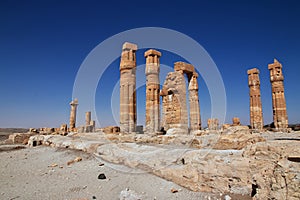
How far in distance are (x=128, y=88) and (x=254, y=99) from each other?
1409 cm

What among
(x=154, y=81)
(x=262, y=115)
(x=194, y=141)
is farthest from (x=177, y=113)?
(x=262, y=115)

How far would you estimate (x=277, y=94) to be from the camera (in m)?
18.7

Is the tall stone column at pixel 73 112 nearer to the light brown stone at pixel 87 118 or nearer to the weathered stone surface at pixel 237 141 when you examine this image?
the light brown stone at pixel 87 118

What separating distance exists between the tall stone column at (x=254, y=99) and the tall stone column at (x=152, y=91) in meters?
11.6

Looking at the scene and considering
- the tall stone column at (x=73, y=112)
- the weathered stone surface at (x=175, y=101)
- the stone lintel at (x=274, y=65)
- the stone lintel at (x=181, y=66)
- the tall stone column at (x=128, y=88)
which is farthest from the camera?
the tall stone column at (x=73, y=112)

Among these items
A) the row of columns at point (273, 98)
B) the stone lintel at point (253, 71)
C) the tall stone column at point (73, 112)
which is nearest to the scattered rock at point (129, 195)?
the row of columns at point (273, 98)

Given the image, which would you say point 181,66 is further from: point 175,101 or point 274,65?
point 274,65

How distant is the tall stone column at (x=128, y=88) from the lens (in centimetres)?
1228

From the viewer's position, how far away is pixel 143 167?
460cm

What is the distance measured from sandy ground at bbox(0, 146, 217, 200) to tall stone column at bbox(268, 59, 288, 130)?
18.6 m

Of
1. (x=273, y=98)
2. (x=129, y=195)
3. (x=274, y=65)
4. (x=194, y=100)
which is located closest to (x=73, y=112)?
(x=194, y=100)

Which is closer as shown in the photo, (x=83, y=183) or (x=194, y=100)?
(x=83, y=183)

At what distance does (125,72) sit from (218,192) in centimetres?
1031

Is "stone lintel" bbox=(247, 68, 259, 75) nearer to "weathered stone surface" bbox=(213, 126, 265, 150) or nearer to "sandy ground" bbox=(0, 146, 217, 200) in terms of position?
"weathered stone surface" bbox=(213, 126, 265, 150)
